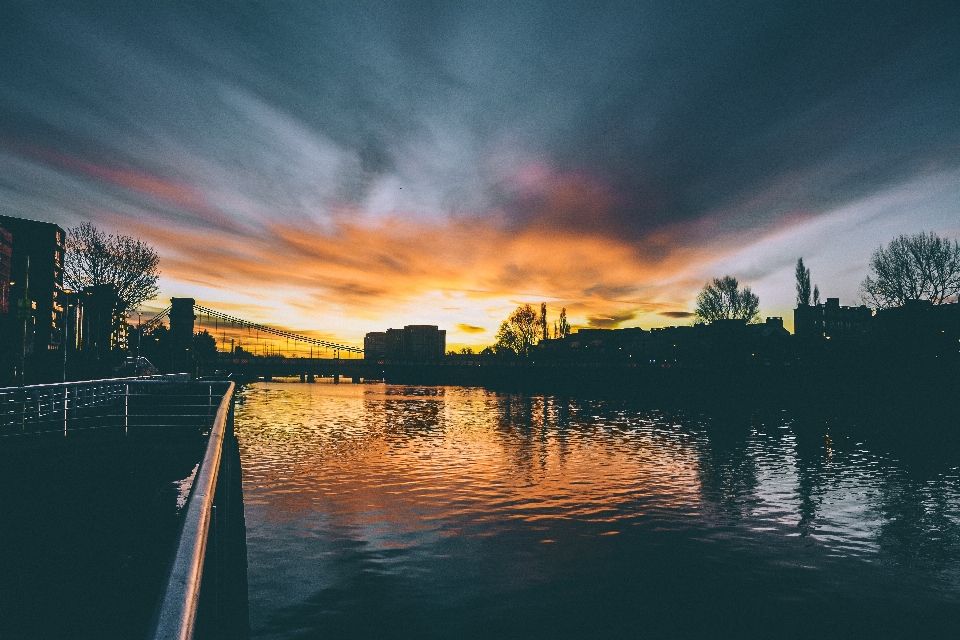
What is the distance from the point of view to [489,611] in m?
10.0

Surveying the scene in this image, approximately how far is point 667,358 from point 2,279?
12720cm

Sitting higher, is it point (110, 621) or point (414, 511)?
point (110, 621)

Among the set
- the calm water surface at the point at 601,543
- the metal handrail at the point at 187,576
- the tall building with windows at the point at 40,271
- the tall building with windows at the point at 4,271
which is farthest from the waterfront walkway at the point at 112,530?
the tall building with windows at the point at 40,271

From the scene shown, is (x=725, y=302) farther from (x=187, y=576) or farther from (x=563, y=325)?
(x=187, y=576)

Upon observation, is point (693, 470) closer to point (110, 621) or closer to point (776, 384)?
point (110, 621)

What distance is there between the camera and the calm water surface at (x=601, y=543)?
32.1 ft

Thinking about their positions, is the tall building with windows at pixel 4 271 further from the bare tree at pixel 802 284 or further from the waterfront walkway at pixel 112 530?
the bare tree at pixel 802 284

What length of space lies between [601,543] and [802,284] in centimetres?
10842

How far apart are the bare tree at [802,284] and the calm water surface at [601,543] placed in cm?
8747

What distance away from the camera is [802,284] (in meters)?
Answer: 106

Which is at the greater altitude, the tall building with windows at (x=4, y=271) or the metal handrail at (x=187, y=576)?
the tall building with windows at (x=4, y=271)

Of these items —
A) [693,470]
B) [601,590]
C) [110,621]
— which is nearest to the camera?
[110,621]

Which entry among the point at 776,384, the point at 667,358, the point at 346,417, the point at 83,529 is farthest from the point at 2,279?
the point at 667,358

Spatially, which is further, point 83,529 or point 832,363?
point 832,363
